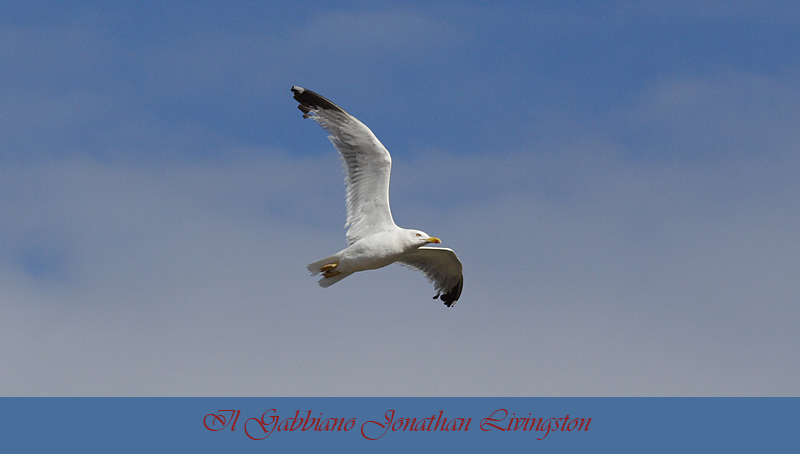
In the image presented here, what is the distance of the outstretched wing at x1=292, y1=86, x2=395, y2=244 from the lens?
19547 millimetres

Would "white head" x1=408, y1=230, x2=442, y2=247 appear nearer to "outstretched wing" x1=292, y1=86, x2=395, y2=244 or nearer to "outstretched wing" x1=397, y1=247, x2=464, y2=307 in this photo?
"outstretched wing" x1=292, y1=86, x2=395, y2=244

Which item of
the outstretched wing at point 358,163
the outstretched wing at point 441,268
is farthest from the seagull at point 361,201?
the outstretched wing at point 441,268

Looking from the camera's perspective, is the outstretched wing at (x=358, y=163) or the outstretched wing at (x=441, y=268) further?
the outstretched wing at (x=441, y=268)

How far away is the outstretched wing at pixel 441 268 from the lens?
69.6ft

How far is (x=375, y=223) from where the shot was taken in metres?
19.8

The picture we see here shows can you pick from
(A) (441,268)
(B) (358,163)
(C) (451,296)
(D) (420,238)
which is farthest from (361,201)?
(C) (451,296)

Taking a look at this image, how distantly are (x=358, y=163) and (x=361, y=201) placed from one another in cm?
68

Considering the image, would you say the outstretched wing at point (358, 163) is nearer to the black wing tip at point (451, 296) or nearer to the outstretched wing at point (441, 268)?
the outstretched wing at point (441, 268)

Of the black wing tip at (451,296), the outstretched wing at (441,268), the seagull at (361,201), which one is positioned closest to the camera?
the seagull at (361,201)

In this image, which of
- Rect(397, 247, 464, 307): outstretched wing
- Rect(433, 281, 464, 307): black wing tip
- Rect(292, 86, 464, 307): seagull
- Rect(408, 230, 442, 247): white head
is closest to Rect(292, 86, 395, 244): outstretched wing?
Rect(292, 86, 464, 307): seagull

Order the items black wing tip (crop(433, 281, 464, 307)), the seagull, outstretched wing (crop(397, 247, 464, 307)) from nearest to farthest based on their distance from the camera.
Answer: the seagull
outstretched wing (crop(397, 247, 464, 307))
black wing tip (crop(433, 281, 464, 307))
